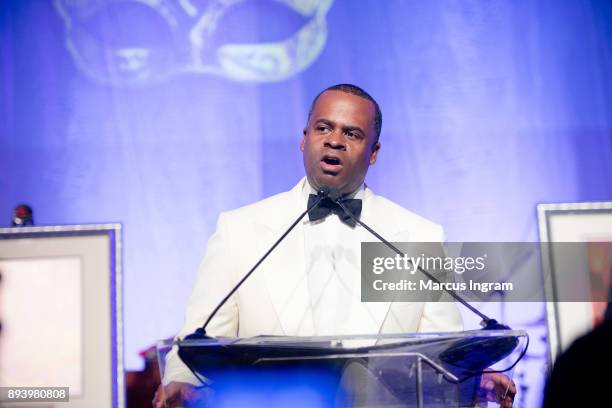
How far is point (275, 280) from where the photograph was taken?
2.58 m

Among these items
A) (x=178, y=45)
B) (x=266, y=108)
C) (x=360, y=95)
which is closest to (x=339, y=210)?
(x=360, y=95)

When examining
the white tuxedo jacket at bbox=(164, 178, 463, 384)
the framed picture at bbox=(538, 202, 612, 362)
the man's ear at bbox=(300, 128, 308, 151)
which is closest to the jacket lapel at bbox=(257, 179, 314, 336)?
the white tuxedo jacket at bbox=(164, 178, 463, 384)

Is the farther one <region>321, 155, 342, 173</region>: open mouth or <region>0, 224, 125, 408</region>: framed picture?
<region>0, 224, 125, 408</region>: framed picture

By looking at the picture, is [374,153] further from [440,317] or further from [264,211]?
[440,317]

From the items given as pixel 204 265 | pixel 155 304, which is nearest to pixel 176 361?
pixel 204 265

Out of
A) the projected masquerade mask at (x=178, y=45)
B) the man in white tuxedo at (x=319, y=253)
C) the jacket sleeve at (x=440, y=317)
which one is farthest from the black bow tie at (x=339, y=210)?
the projected masquerade mask at (x=178, y=45)

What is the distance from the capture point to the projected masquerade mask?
311 centimetres

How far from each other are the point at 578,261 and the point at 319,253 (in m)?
1.00

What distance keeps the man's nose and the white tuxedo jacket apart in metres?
0.22

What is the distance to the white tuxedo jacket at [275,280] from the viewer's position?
2527mm

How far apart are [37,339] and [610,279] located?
6.97 feet

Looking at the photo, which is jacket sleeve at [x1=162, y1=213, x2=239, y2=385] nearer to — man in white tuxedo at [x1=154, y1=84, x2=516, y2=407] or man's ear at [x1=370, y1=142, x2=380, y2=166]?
man in white tuxedo at [x1=154, y1=84, x2=516, y2=407]

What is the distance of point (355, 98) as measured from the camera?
277cm

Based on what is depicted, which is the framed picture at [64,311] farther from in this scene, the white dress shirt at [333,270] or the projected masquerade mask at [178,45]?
the white dress shirt at [333,270]
